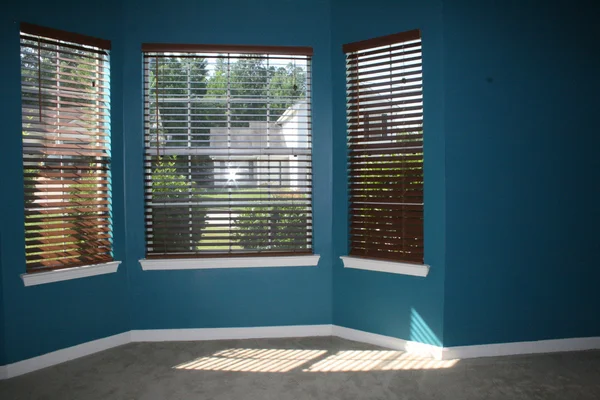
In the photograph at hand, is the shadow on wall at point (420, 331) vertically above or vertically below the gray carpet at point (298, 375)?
above

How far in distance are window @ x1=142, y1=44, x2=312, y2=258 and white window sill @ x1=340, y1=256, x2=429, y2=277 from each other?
1.45 feet

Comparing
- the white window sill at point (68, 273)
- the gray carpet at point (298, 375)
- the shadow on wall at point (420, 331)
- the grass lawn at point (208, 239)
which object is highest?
the grass lawn at point (208, 239)

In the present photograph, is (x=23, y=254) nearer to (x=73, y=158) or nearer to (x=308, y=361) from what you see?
(x=73, y=158)

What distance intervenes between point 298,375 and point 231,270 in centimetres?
105

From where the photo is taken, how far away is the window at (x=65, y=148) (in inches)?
122

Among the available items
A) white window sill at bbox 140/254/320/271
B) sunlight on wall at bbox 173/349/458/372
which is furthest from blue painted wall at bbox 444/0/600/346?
white window sill at bbox 140/254/320/271

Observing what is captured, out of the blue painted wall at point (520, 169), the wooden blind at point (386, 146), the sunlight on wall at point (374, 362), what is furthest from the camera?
the wooden blind at point (386, 146)

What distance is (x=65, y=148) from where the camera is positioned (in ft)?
10.7

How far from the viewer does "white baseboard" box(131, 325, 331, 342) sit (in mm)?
3654

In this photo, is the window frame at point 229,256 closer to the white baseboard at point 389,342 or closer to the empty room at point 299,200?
the empty room at point 299,200

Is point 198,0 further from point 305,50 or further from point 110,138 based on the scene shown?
point 110,138

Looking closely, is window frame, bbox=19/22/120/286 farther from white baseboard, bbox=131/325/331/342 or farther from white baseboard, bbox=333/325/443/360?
white baseboard, bbox=333/325/443/360

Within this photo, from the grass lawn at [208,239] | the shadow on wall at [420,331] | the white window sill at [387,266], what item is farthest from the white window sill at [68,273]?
the shadow on wall at [420,331]

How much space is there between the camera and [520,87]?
327cm
